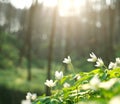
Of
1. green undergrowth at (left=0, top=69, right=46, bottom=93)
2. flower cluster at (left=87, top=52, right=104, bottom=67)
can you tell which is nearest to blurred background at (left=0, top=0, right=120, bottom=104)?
green undergrowth at (left=0, top=69, right=46, bottom=93)

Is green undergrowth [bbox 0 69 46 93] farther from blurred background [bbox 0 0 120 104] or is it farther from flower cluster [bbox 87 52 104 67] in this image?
flower cluster [bbox 87 52 104 67]

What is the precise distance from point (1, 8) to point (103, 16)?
14.1 m

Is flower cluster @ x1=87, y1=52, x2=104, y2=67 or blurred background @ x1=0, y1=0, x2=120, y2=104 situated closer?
flower cluster @ x1=87, y1=52, x2=104, y2=67

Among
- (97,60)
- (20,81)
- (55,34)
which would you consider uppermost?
(55,34)

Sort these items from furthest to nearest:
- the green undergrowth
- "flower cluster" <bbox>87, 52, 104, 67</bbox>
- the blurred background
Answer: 1. the blurred background
2. the green undergrowth
3. "flower cluster" <bbox>87, 52, 104, 67</bbox>

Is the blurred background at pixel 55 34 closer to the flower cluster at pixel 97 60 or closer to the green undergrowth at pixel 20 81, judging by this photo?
the green undergrowth at pixel 20 81

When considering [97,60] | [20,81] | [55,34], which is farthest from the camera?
[55,34]

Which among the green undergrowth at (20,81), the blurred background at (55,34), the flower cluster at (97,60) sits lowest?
the flower cluster at (97,60)

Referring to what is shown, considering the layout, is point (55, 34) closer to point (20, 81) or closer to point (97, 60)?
point (20, 81)

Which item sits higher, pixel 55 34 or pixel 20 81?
pixel 55 34

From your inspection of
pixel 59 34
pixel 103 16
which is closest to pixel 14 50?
pixel 103 16

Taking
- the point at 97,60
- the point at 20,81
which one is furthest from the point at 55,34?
the point at 97,60

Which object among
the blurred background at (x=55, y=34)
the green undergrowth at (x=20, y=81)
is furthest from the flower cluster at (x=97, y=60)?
the blurred background at (x=55, y=34)

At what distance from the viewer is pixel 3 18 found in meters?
56.0
